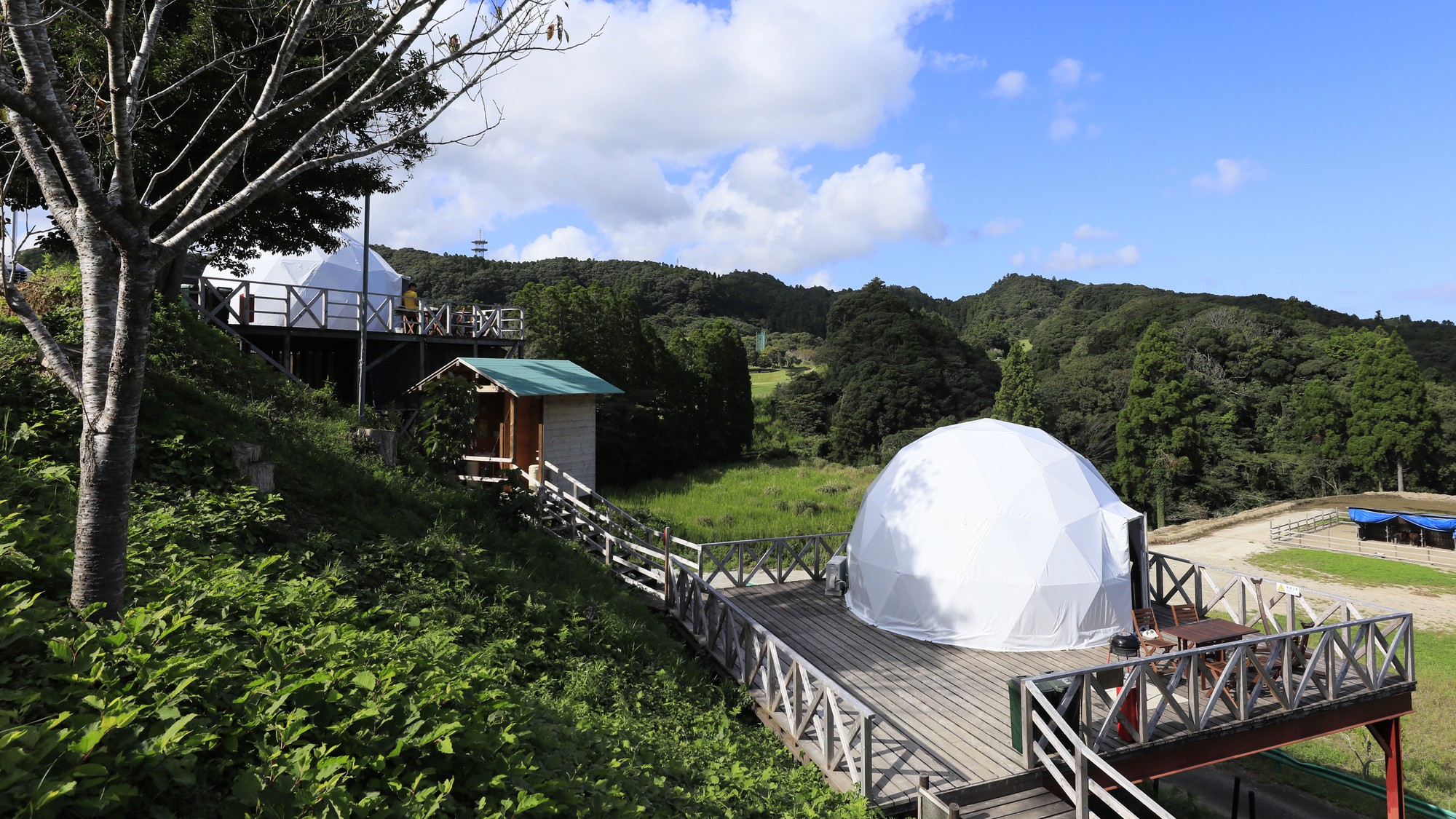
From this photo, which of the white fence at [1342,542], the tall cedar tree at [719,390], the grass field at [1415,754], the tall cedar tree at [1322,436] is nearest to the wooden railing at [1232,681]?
the grass field at [1415,754]

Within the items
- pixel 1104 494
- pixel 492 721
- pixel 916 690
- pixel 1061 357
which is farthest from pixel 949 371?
pixel 492 721

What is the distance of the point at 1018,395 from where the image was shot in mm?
40781

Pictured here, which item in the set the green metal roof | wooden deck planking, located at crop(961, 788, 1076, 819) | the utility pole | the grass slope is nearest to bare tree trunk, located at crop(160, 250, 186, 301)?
the grass slope

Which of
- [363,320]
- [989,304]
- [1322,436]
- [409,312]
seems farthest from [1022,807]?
[989,304]

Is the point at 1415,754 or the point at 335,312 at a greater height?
the point at 335,312

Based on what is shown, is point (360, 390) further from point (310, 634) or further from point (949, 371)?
point (949, 371)

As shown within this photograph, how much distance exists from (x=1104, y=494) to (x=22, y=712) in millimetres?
11973

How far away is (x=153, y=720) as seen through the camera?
336 cm

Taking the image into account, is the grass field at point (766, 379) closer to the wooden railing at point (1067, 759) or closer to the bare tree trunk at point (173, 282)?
the bare tree trunk at point (173, 282)

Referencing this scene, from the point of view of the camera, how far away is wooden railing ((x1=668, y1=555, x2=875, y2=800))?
7.05 metres

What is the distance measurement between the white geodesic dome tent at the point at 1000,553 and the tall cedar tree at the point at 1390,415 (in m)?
37.3

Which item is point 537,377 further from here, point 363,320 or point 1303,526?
point 1303,526

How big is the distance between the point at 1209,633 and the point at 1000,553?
8.47 feet

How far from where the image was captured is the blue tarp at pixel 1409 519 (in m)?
27.5
